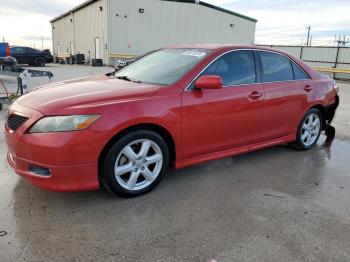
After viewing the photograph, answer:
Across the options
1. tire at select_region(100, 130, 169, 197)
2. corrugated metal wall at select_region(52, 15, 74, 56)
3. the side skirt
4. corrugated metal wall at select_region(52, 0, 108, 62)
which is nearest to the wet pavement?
tire at select_region(100, 130, 169, 197)

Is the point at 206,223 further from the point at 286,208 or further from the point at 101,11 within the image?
the point at 101,11

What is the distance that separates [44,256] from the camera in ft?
7.98

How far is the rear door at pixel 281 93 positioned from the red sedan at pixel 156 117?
1 centimetres

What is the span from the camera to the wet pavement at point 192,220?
2.54 metres

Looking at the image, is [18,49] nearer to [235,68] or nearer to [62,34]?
[62,34]

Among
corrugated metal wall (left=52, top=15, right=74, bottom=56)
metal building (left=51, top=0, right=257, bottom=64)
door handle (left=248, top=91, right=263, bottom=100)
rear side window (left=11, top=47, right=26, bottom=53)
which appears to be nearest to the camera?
door handle (left=248, top=91, right=263, bottom=100)

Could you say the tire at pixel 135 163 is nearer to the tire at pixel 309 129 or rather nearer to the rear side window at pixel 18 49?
the tire at pixel 309 129

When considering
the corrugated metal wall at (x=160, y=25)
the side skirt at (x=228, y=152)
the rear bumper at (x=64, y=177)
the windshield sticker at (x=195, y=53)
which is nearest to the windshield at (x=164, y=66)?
the windshield sticker at (x=195, y=53)

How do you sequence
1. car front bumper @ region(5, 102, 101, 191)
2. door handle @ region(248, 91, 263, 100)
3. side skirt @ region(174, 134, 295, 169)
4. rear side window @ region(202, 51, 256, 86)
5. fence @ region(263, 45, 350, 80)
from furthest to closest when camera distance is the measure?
fence @ region(263, 45, 350, 80)
door handle @ region(248, 91, 263, 100)
rear side window @ region(202, 51, 256, 86)
side skirt @ region(174, 134, 295, 169)
car front bumper @ region(5, 102, 101, 191)

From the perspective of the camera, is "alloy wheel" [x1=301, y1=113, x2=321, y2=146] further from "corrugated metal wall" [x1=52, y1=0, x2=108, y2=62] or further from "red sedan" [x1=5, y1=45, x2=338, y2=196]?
"corrugated metal wall" [x1=52, y1=0, x2=108, y2=62]

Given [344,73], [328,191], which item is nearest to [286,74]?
[328,191]

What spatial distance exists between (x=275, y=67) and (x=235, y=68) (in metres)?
0.82

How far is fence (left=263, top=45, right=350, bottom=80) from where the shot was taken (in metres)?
22.8

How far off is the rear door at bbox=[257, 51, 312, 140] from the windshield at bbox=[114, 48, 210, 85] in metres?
1.01
